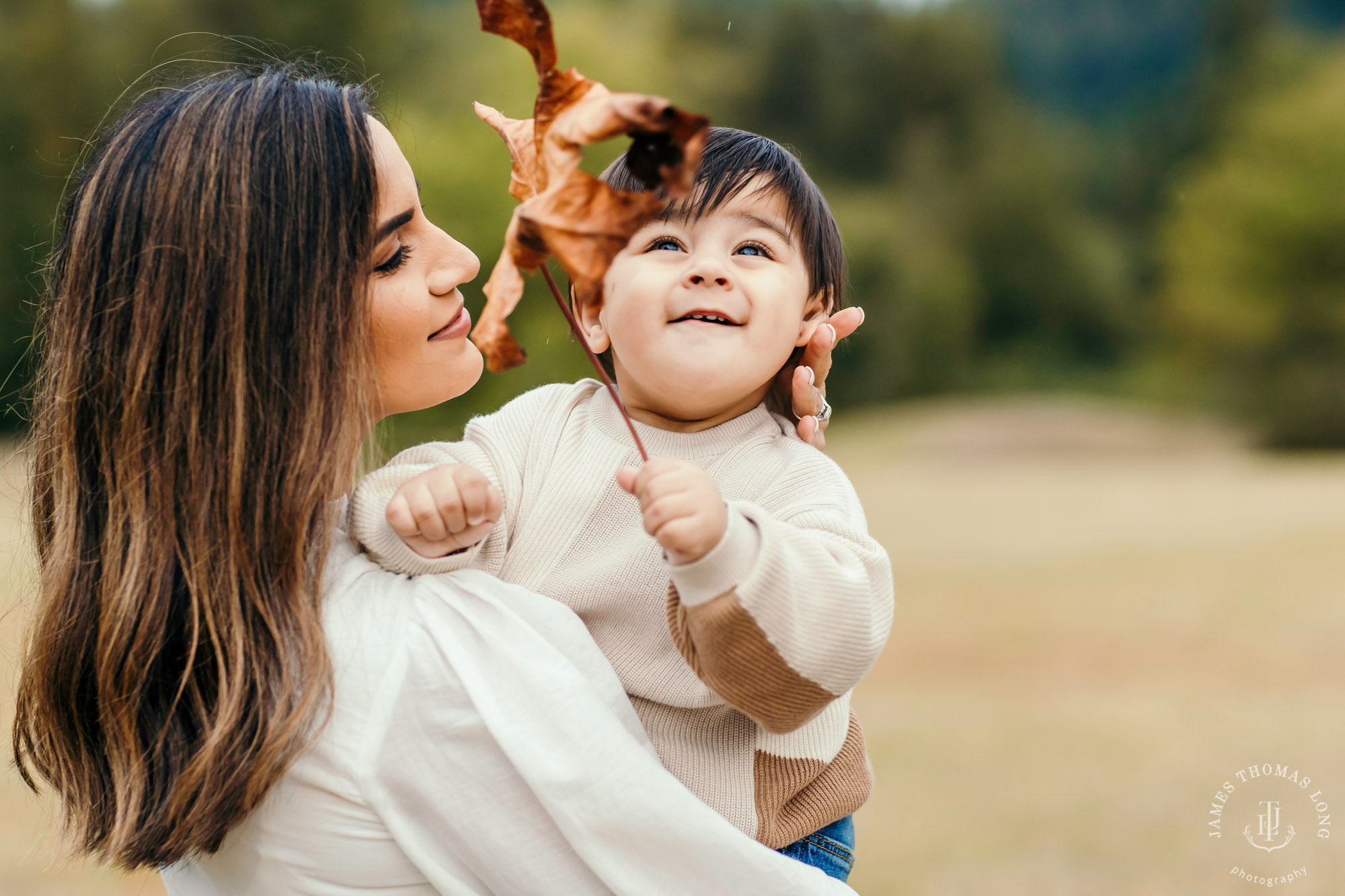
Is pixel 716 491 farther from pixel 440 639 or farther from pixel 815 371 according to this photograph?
pixel 815 371

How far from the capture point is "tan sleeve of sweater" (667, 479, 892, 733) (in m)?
1.18

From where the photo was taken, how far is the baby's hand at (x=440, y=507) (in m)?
1.35

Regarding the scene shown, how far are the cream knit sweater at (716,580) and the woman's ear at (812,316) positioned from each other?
4.9 inches

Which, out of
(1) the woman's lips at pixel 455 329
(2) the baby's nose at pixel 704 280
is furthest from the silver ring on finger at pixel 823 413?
(1) the woman's lips at pixel 455 329

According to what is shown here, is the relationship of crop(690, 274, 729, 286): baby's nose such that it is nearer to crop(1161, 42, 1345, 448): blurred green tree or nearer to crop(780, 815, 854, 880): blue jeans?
crop(780, 815, 854, 880): blue jeans

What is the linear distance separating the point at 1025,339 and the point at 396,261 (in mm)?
30409

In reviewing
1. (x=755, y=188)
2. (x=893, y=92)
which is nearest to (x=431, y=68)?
(x=893, y=92)

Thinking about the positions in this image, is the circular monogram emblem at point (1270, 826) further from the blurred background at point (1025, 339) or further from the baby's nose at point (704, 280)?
the baby's nose at point (704, 280)

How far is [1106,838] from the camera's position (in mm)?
5918

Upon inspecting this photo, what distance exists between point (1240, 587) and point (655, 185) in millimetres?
10392

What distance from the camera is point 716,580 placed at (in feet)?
3.85

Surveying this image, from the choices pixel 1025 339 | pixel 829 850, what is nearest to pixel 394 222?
pixel 829 850

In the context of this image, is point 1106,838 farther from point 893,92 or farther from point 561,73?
point 893,92

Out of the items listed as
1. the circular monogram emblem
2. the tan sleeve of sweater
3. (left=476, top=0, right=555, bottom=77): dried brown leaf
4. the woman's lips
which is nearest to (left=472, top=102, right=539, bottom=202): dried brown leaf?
(left=476, top=0, right=555, bottom=77): dried brown leaf
